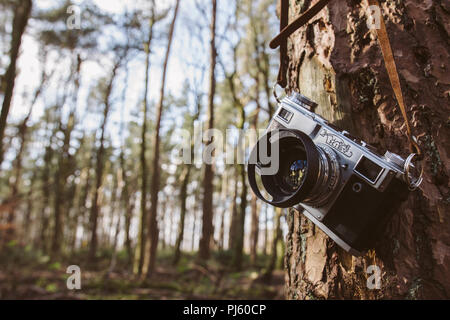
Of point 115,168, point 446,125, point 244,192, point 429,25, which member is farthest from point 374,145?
point 115,168

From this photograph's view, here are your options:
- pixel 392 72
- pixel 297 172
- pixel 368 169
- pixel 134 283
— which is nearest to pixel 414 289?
pixel 368 169

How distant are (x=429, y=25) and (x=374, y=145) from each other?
1.43ft

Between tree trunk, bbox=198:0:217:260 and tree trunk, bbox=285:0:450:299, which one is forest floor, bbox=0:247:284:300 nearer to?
tree trunk, bbox=198:0:217:260

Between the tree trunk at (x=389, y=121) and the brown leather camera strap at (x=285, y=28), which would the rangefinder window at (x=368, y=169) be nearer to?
the tree trunk at (x=389, y=121)

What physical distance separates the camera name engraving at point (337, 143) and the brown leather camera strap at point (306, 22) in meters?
0.18

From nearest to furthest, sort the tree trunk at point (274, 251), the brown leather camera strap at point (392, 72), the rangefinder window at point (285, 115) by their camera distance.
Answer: the brown leather camera strap at point (392, 72), the rangefinder window at point (285, 115), the tree trunk at point (274, 251)

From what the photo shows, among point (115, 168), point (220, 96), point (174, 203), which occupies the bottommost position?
point (174, 203)

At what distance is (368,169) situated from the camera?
1.01 m

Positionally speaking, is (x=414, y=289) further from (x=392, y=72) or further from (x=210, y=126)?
(x=210, y=126)

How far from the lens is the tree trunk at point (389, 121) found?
96 centimetres

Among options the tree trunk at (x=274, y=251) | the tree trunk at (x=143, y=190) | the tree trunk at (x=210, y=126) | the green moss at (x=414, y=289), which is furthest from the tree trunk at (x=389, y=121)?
the tree trunk at (x=210, y=126)

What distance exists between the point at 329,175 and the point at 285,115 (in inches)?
12.4

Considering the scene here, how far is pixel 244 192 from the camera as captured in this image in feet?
29.1
